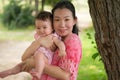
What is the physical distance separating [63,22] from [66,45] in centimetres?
16

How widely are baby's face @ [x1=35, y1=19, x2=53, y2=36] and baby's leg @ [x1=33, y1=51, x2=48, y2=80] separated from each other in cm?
16

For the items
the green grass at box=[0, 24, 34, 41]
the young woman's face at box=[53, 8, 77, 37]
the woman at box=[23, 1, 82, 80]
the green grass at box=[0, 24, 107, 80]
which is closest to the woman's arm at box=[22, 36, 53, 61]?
the woman at box=[23, 1, 82, 80]

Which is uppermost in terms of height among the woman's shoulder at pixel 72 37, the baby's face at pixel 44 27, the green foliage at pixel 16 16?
the baby's face at pixel 44 27

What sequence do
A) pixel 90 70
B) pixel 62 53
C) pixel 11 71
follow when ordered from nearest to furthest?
pixel 62 53 → pixel 11 71 → pixel 90 70

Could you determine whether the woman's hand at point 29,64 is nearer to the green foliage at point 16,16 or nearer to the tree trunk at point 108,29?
the tree trunk at point 108,29

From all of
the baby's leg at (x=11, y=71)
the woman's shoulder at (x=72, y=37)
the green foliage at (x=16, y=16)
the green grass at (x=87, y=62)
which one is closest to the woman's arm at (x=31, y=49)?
the baby's leg at (x=11, y=71)

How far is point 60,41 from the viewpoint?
2.49m

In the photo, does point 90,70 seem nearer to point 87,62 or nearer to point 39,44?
point 87,62

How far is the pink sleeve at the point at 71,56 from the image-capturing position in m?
2.43

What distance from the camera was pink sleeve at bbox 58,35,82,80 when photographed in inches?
95.8

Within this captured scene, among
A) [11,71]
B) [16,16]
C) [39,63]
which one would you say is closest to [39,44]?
[39,63]

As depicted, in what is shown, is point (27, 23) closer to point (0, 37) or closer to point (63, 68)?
point (0, 37)

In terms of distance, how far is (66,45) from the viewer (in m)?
2.49

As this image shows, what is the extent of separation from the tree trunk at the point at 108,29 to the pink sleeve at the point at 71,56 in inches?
5.8
